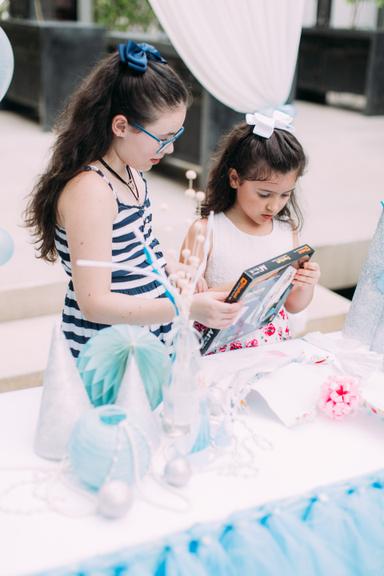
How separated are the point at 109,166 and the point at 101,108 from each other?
12 cm

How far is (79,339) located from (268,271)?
1.68ft

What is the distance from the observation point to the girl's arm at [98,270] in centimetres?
129

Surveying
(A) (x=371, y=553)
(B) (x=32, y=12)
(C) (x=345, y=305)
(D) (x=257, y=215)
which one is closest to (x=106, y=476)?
(A) (x=371, y=553)

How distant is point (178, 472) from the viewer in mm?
1063

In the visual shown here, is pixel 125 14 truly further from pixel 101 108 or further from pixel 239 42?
pixel 101 108

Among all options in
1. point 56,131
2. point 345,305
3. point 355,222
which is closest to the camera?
point 56,131

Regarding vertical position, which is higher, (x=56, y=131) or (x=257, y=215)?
(x=56, y=131)

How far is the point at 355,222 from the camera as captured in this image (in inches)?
155

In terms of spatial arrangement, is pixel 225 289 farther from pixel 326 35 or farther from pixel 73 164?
pixel 326 35

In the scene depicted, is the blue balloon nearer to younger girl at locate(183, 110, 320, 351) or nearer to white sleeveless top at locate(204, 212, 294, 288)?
younger girl at locate(183, 110, 320, 351)

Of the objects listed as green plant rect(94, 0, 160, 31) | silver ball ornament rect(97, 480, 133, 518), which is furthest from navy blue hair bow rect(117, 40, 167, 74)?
green plant rect(94, 0, 160, 31)

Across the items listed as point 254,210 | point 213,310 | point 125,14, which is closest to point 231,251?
point 254,210

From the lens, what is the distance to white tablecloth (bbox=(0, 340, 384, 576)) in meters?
0.95

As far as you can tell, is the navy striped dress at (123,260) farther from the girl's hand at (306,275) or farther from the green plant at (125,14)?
the green plant at (125,14)
